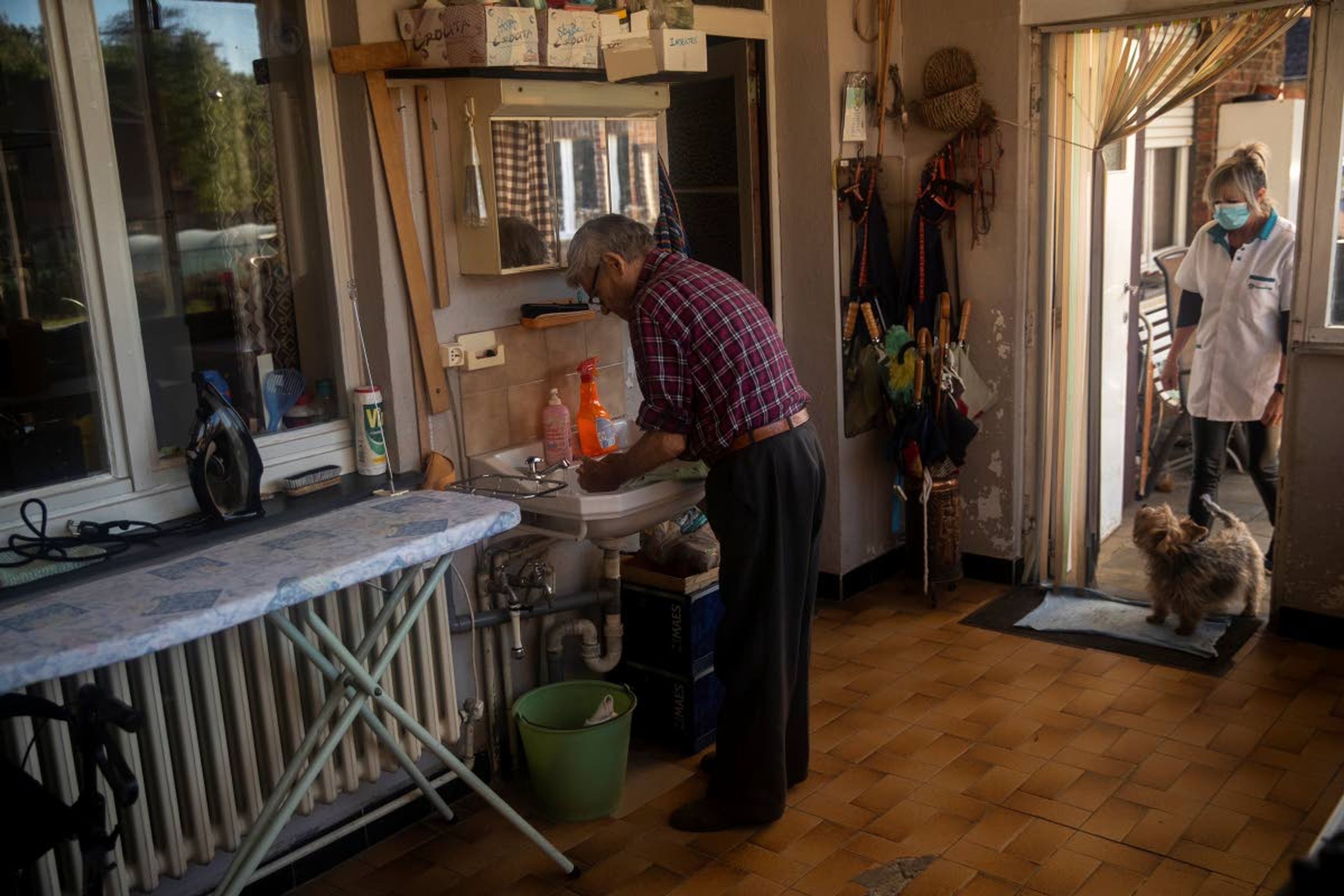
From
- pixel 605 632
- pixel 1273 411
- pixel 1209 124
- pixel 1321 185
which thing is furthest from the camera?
pixel 1209 124

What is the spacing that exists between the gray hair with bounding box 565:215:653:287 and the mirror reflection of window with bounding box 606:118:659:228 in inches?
15.6

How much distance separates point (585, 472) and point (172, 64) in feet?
4.47

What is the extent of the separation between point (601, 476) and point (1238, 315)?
8.62 ft

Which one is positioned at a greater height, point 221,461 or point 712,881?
point 221,461

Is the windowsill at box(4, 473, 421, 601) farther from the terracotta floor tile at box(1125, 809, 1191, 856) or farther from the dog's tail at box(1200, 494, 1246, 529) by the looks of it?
the dog's tail at box(1200, 494, 1246, 529)

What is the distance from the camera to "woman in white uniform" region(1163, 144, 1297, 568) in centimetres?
434

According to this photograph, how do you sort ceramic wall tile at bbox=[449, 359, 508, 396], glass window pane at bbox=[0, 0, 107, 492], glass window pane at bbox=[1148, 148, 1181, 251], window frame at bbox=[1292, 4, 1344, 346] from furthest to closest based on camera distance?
glass window pane at bbox=[1148, 148, 1181, 251] < window frame at bbox=[1292, 4, 1344, 346] < ceramic wall tile at bbox=[449, 359, 508, 396] < glass window pane at bbox=[0, 0, 107, 492]

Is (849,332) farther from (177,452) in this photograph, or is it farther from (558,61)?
(177,452)

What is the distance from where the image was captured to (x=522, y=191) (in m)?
3.26

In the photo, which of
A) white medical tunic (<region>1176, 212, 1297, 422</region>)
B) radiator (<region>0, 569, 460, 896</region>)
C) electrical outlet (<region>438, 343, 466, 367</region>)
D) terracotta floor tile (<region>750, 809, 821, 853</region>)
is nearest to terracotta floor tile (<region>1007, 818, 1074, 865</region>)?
terracotta floor tile (<region>750, 809, 821, 853</region>)

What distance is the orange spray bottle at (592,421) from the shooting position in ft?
11.7

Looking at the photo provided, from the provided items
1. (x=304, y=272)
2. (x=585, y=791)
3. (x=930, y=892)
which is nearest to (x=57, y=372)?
(x=304, y=272)

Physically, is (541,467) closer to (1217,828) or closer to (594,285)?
(594,285)

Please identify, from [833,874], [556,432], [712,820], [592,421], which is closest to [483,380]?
[556,432]
